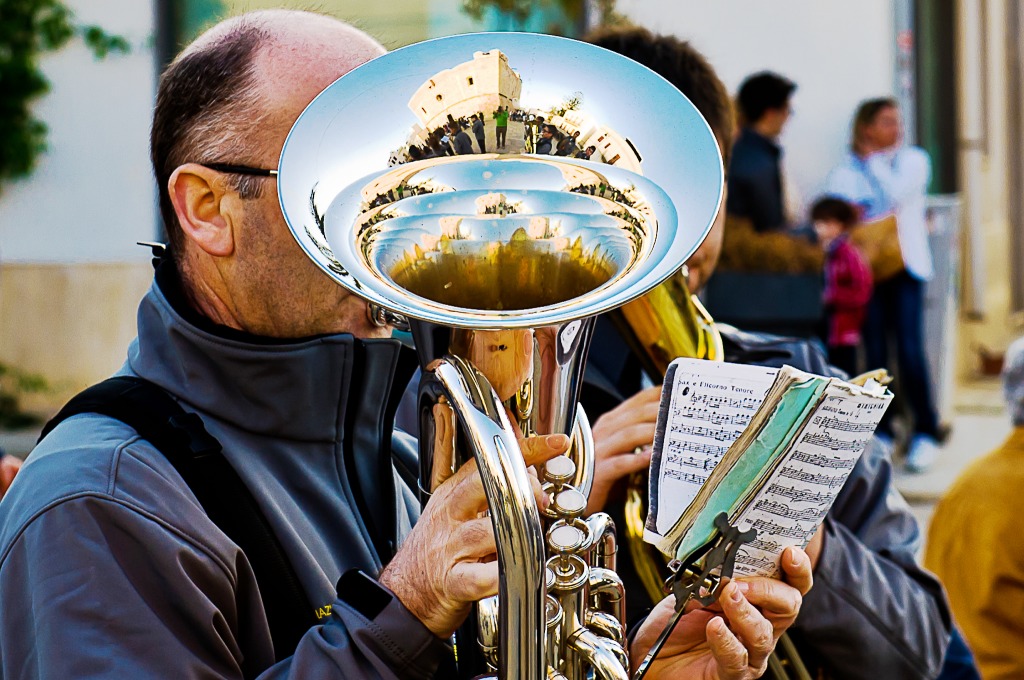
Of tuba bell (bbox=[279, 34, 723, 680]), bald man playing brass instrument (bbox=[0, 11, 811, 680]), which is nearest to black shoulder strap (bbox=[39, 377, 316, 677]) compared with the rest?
bald man playing brass instrument (bbox=[0, 11, 811, 680])

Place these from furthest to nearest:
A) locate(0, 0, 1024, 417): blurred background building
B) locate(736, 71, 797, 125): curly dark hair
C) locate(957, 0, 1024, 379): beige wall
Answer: locate(957, 0, 1024, 379): beige wall, locate(736, 71, 797, 125): curly dark hair, locate(0, 0, 1024, 417): blurred background building

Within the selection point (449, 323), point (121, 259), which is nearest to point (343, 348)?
point (449, 323)

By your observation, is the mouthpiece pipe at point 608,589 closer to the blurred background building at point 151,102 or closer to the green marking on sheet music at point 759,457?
the green marking on sheet music at point 759,457

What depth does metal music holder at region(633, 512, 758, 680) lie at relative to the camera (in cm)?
142

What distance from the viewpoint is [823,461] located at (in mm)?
1388

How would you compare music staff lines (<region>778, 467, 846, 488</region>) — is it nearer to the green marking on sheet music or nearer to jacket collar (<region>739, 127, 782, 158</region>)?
the green marking on sheet music

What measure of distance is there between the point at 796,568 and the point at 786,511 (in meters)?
0.12

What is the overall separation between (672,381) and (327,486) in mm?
474

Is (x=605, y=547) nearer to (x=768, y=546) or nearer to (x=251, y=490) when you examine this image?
(x=768, y=546)

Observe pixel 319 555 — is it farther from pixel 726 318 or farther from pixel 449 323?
pixel 726 318

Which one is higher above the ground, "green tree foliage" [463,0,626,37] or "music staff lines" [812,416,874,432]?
"green tree foliage" [463,0,626,37]

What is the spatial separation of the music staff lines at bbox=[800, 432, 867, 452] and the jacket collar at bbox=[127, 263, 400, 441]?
0.57 meters

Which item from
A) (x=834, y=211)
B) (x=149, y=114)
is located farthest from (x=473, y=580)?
(x=834, y=211)

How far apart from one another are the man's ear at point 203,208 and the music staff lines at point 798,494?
2.41ft
